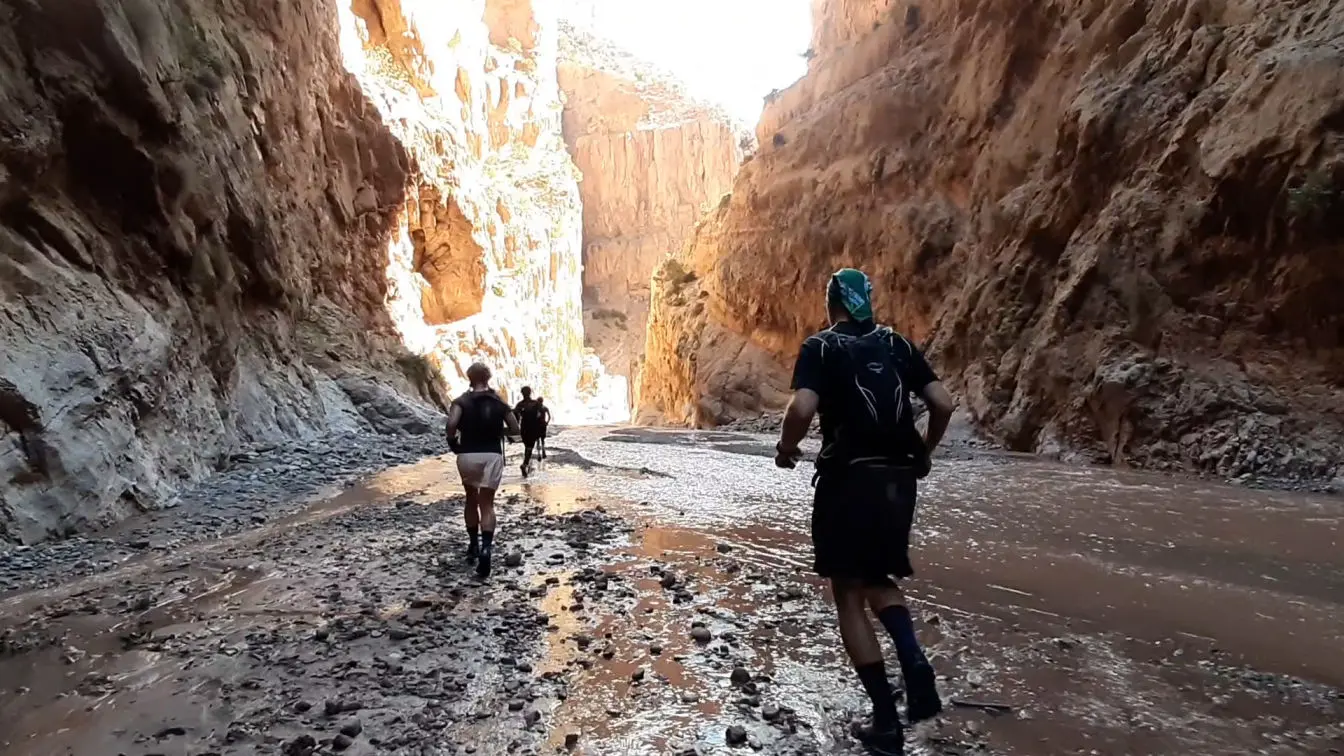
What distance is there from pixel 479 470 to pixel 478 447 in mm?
193

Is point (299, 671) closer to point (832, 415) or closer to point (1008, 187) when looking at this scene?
point (832, 415)

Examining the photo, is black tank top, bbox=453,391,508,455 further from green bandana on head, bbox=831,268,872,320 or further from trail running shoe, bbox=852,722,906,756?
trail running shoe, bbox=852,722,906,756

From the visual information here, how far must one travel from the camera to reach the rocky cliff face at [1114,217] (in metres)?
10.5

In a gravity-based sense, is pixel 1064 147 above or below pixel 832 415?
above

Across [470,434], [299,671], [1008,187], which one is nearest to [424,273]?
[1008,187]

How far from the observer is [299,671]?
3828 mm

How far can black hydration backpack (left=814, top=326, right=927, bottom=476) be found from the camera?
2.98 m

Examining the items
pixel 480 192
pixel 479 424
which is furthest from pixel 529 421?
pixel 480 192

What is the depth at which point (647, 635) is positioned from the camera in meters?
4.34

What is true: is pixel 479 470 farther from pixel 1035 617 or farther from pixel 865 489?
pixel 1035 617

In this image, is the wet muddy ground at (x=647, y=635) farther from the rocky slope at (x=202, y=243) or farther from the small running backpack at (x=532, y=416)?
the small running backpack at (x=532, y=416)

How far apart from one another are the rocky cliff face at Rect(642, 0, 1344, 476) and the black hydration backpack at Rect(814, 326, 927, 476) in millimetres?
9525

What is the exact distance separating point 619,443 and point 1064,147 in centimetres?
1304

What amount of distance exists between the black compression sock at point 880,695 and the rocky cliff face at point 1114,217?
966 centimetres
